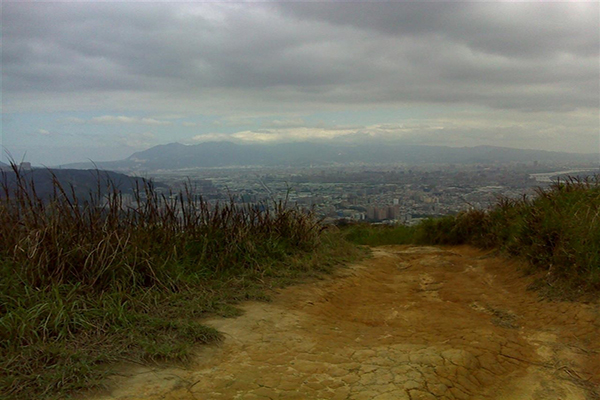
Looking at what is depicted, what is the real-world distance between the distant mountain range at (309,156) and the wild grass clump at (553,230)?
5961 millimetres

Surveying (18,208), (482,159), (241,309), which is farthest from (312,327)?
(482,159)

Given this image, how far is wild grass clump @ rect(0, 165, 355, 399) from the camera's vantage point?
3070 mm

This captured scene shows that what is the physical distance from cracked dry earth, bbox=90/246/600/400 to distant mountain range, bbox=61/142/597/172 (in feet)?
11.1

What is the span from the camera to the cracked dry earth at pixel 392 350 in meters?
2.90

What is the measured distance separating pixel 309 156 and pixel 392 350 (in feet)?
88.9

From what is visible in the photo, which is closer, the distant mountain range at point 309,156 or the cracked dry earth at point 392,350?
the cracked dry earth at point 392,350

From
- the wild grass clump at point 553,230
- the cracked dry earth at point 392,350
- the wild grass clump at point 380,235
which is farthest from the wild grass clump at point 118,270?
the wild grass clump at point 380,235

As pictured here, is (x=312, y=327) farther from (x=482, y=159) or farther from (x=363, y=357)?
(x=482, y=159)

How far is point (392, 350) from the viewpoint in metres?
3.57

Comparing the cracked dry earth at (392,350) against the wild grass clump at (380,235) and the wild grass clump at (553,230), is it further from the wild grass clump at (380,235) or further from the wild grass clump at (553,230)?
the wild grass clump at (380,235)

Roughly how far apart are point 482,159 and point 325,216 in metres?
31.2

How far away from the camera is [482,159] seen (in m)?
35.2

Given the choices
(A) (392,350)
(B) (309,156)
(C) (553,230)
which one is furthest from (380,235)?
(B) (309,156)

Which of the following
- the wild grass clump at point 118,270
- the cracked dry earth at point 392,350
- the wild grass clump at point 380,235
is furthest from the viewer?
the wild grass clump at point 380,235
